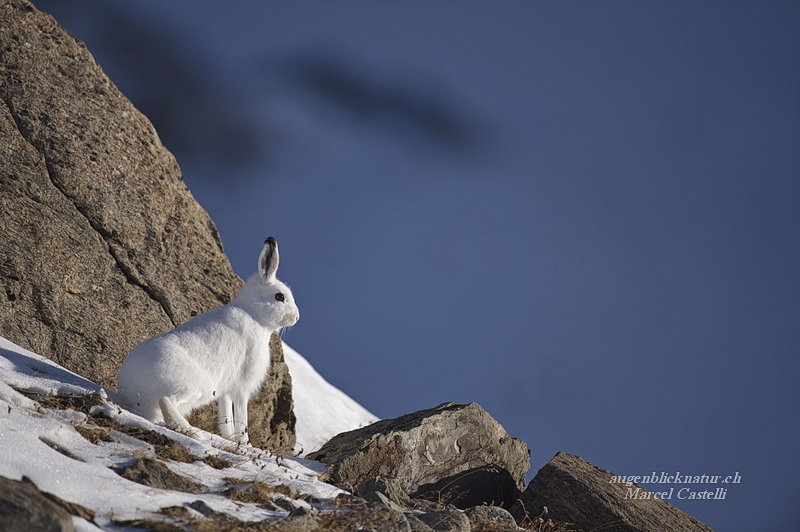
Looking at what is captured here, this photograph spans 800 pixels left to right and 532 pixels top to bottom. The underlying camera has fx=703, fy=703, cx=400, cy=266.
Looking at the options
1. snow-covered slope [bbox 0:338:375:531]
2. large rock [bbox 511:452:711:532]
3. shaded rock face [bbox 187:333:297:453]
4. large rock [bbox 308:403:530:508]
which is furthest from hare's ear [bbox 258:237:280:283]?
large rock [bbox 511:452:711:532]

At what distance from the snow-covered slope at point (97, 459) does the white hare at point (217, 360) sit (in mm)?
367

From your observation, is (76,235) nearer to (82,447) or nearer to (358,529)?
(82,447)

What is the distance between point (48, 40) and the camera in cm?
1054

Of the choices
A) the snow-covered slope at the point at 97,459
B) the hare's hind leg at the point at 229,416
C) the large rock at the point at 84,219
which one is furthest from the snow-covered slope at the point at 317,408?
the snow-covered slope at the point at 97,459

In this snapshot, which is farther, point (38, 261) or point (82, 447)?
point (38, 261)

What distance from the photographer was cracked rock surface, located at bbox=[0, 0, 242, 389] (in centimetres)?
875

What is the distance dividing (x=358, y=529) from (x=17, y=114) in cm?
764

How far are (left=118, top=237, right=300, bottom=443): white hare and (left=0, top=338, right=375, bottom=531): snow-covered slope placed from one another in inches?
14.5

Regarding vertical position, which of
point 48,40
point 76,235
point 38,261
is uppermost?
point 48,40

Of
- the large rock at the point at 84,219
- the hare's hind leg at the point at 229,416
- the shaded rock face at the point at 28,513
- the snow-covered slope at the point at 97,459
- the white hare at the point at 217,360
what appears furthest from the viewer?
the large rock at the point at 84,219

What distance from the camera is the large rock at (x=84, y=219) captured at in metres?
8.75

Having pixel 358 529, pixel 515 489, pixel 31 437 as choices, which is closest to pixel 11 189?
pixel 31 437

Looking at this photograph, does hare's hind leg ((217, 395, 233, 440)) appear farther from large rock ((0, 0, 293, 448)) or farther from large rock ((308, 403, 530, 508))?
large rock ((0, 0, 293, 448))

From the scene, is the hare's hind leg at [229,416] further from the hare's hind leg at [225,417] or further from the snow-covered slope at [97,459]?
the snow-covered slope at [97,459]
